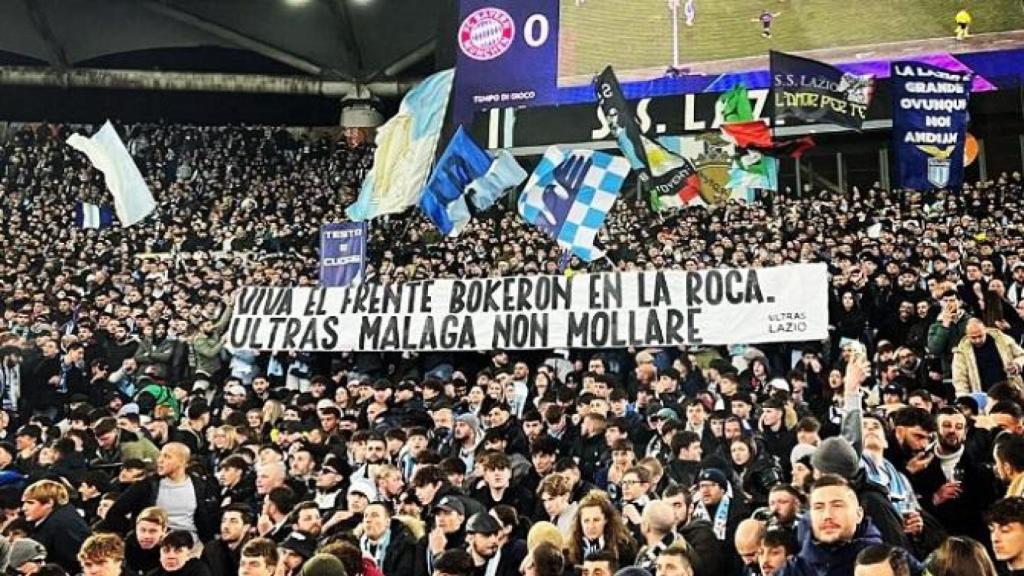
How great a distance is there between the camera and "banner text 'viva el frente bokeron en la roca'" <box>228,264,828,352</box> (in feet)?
36.1

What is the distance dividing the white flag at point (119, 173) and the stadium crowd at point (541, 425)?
1.34 meters

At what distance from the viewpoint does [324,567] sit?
4352 mm

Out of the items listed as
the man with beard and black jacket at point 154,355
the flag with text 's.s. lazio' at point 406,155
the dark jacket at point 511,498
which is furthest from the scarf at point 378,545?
the flag with text 's.s. lazio' at point 406,155

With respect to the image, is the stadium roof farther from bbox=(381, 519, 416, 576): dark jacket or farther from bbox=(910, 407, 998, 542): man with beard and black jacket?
bbox=(910, 407, 998, 542): man with beard and black jacket

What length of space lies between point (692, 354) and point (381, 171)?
525 cm

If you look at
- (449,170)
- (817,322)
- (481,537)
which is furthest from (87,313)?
(481,537)

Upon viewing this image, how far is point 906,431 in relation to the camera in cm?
584

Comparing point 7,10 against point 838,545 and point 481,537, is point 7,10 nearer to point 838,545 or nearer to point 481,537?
point 481,537

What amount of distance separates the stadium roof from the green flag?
10741 millimetres

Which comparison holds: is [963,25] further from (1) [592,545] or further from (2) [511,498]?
(1) [592,545]

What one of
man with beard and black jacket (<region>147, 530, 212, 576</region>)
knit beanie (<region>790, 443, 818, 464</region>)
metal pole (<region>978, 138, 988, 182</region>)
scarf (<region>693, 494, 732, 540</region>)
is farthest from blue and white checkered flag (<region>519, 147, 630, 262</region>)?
metal pole (<region>978, 138, 988, 182</region>)

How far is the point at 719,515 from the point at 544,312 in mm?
5945

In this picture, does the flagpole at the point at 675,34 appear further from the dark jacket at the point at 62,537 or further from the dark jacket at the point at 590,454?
the dark jacket at the point at 62,537

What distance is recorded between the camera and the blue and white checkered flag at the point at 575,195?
12031 mm
